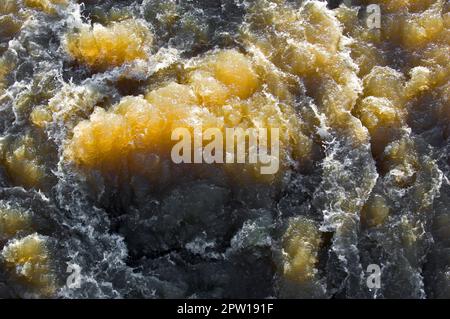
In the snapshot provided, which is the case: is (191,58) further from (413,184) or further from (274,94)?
(413,184)

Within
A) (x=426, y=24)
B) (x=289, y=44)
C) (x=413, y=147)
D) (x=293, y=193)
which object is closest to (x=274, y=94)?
(x=289, y=44)

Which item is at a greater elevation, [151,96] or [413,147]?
[151,96]

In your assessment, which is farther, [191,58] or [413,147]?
[191,58]

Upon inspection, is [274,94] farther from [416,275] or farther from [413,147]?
[416,275]

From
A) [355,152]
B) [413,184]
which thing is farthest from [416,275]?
[355,152]

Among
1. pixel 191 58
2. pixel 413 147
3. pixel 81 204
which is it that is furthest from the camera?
pixel 191 58
